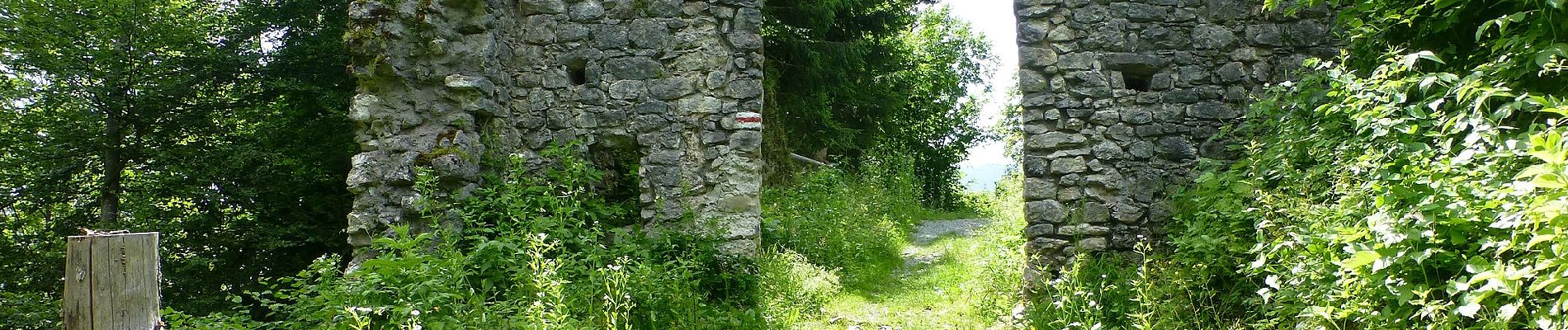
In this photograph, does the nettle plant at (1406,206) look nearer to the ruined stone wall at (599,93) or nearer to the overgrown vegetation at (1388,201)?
the overgrown vegetation at (1388,201)

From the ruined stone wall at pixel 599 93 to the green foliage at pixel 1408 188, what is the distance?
2804 millimetres

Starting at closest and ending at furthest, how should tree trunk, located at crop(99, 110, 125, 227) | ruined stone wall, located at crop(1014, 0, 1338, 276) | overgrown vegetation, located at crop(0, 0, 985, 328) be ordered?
ruined stone wall, located at crop(1014, 0, 1338, 276) → overgrown vegetation, located at crop(0, 0, 985, 328) → tree trunk, located at crop(99, 110, 125, 227)

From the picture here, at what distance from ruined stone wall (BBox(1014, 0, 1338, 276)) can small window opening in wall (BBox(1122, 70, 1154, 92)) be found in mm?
54

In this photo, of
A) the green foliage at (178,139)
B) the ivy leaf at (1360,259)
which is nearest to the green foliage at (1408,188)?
the ivy leaf at (1360,259)

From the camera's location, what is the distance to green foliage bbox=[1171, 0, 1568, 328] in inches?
94.3

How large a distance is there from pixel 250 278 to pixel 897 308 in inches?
299

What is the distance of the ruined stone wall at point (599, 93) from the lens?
16.5 ft

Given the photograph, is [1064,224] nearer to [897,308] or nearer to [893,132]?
[897,308]

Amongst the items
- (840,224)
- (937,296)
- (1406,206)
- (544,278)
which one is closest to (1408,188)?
(1406,206)

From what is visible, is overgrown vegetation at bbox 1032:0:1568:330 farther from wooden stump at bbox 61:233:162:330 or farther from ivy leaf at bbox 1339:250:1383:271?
wooden stump at bbox 61:233:162:330

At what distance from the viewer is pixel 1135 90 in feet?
15.2

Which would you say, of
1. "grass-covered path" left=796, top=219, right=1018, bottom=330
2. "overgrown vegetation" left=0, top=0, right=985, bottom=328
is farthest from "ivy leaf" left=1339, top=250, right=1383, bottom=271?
"overgrown vegetation" left=0, top=0, right=985, bottom=328

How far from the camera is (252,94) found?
9367mm

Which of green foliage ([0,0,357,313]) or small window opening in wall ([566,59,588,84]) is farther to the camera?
green foliage ([0,0,357,313])
